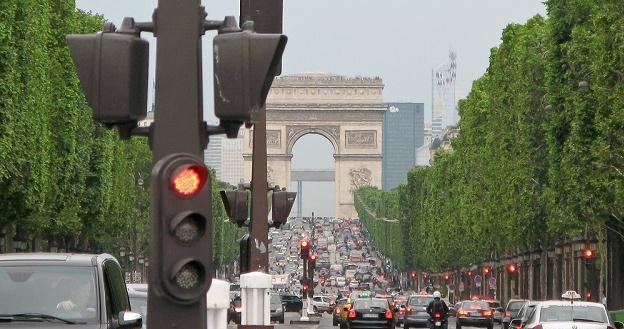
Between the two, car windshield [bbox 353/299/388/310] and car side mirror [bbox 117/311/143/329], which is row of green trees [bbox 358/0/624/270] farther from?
car side mirror [bbox 117/311/143/329]

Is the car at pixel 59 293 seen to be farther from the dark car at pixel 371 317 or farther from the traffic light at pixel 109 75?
the dark car at pixel 371 317

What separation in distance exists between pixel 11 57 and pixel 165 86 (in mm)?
42208

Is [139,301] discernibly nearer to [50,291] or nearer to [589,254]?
[50,291]

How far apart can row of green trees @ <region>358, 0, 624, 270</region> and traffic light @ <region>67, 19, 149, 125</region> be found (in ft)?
129

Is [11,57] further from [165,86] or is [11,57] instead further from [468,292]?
[468,292]

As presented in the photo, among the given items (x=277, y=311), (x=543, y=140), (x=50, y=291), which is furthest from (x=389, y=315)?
(x=50, y=291)

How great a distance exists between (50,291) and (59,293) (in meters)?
0.08

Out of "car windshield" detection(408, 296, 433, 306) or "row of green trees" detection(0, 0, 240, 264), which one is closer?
"row of green trees" detection(0, 0, 240, 264)

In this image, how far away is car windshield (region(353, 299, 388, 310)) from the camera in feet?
186

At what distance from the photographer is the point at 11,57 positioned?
5159cm

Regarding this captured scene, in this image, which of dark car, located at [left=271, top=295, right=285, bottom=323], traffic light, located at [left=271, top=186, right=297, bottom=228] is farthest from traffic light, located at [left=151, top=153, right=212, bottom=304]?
dark car, located at [left=271, top=295, right=285, bottom=323]

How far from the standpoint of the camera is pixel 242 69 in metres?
9.99

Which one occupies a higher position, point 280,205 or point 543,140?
point 543,140

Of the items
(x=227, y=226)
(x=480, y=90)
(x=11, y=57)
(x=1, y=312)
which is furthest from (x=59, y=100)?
(x=227, y=226)
